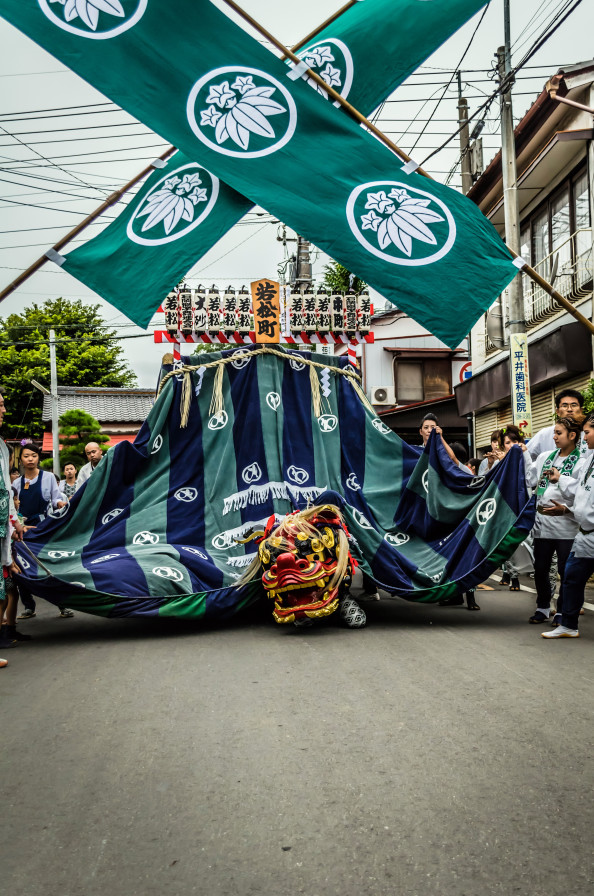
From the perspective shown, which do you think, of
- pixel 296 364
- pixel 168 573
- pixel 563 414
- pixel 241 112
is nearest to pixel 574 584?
pixel 563 414

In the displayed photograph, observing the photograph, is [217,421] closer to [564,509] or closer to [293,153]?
[293,153]

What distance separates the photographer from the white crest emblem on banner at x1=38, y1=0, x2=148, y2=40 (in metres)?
5.08

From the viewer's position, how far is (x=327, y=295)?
14.4 meters

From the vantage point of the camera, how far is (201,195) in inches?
226

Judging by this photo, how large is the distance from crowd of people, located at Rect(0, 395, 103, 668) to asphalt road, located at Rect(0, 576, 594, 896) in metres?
0.72

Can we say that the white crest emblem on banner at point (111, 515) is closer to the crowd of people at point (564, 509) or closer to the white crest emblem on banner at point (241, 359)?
the white crest emblem on banner at point (241, 359)

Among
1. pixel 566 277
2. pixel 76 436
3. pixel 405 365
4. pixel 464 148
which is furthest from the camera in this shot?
pixel 405 365

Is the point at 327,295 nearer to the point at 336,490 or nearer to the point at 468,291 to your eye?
the point at 336,490

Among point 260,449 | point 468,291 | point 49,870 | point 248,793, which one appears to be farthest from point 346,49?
point 49,870

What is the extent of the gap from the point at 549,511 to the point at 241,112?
159 inches

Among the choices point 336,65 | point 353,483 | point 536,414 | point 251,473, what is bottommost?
point 353,483

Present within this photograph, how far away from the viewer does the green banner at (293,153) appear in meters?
5.33

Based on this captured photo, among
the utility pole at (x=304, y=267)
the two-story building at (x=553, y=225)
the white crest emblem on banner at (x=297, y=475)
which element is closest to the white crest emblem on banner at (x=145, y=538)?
the white crest emblem on banner at (x=297, y=475)

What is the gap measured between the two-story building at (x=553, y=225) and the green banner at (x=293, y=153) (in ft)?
30.5
